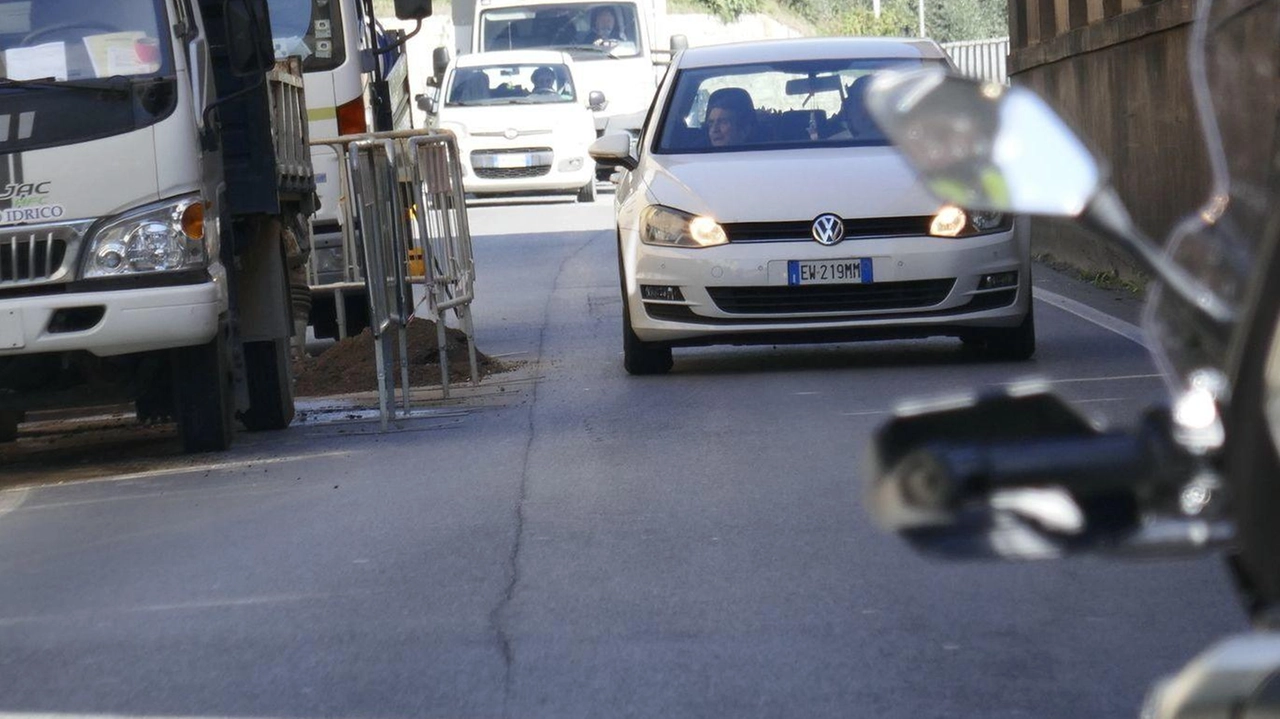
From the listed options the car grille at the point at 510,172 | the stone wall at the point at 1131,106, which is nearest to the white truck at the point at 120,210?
the stone wall at the point at 1131,106

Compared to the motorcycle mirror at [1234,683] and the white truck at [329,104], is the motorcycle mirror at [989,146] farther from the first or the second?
the white truck at [329,104]

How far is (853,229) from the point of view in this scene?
1075cm

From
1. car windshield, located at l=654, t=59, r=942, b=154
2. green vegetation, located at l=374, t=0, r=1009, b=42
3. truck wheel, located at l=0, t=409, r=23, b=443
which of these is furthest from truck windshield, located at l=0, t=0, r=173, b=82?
green vegetation, located at l=374, t=0, r=1009, b=42

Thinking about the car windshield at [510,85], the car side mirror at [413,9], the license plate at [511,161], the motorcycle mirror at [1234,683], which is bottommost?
the license plate at [511,161]

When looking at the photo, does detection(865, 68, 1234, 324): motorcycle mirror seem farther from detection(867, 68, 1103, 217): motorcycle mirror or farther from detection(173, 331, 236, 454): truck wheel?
detection(173, 331, 236, 454): truck wheel

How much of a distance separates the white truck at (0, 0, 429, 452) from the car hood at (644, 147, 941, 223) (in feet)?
7.34

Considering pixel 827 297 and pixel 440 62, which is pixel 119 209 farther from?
pixel 440 62

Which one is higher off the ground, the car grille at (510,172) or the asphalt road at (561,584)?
the asphalt road at (561,584)

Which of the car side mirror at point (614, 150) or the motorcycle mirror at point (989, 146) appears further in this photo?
the car side mirror at point (614, 150)

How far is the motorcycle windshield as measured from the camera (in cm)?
204

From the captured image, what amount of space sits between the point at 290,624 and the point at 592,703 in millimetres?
1273

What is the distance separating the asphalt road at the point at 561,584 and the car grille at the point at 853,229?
0.75 m

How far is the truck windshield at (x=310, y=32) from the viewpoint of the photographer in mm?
14750

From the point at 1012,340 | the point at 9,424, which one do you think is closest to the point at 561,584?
the point at 1012,340
